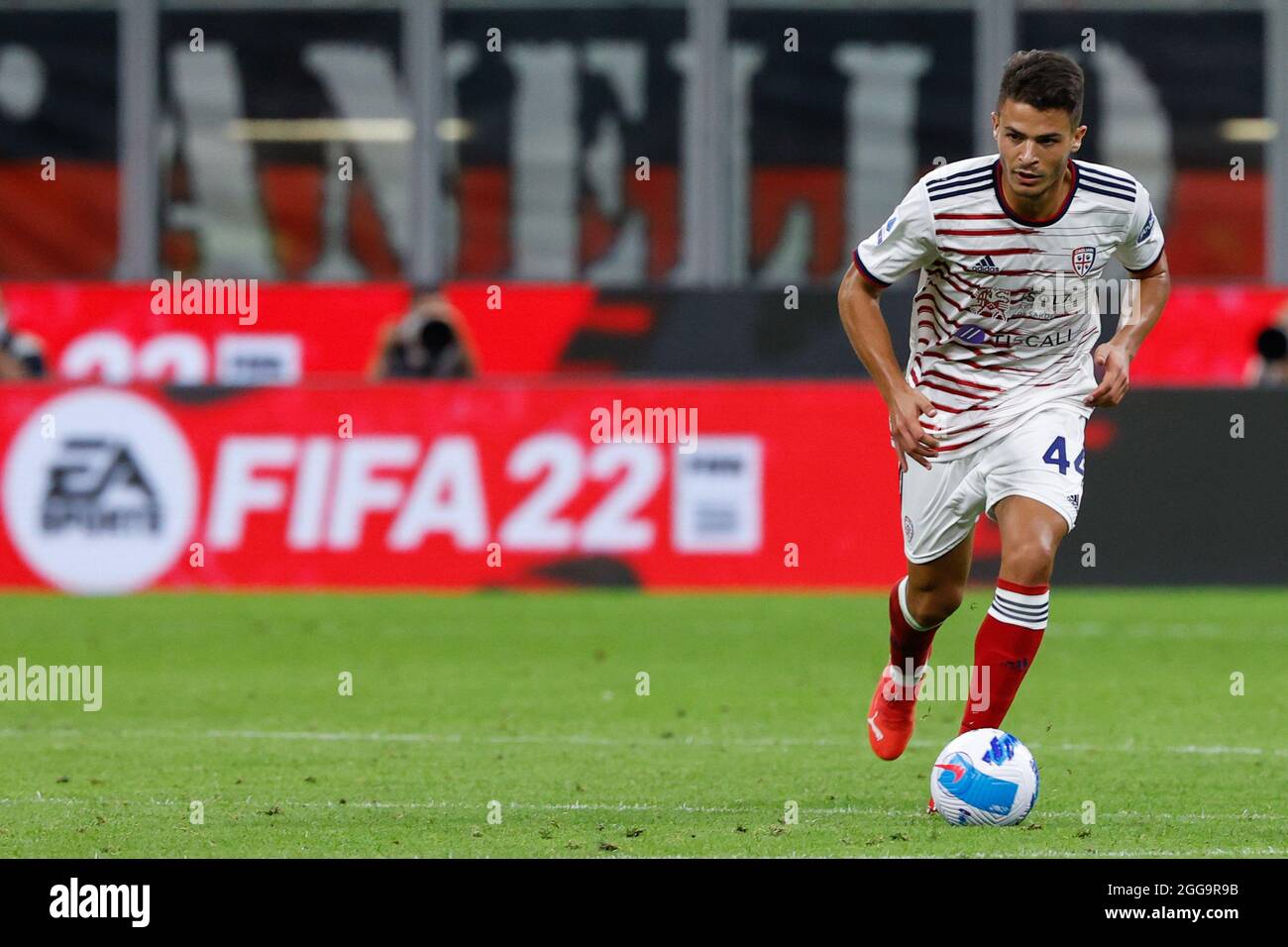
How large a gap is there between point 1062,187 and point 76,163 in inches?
626

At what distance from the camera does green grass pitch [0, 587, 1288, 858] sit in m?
6.76

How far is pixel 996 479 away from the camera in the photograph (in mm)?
7375

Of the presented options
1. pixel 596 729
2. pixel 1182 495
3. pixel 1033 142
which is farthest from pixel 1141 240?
pixel 1182 495

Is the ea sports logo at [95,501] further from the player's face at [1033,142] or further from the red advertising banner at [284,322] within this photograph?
the player's face at [1033,142]

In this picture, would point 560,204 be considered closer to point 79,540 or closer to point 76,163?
point 76,163

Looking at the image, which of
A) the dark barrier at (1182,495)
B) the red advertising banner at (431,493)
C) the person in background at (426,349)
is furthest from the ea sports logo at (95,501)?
the dark barrier at (1182,495)

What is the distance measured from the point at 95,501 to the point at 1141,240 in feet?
29.2

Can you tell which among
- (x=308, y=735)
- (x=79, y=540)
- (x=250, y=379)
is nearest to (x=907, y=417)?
(x=308, y=735)

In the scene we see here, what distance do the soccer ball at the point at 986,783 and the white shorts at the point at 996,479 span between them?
76 cm

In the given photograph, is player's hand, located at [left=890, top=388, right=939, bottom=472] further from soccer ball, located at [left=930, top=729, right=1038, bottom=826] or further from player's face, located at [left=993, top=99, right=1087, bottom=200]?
soccer ball, located at [left=930, top=729, right=1038, bottom=826]

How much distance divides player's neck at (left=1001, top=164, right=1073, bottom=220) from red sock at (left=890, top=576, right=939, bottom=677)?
143cm

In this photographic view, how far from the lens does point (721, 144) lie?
21.2 m

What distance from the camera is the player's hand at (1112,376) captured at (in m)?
7.14

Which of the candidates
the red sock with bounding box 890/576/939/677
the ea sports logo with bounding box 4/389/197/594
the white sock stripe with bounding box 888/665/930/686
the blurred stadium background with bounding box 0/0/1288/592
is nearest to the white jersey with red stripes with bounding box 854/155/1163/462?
the red sock with bounding box 890/576/939/677
